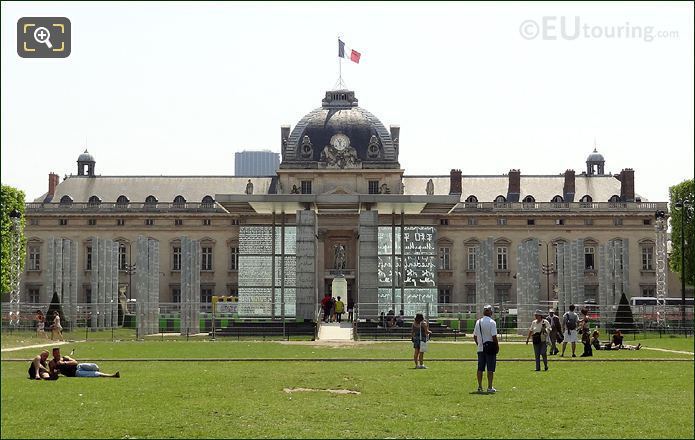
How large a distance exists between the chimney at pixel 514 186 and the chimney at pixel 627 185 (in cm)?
831

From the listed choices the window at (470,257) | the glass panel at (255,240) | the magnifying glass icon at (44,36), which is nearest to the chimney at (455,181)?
the window at (470,257)

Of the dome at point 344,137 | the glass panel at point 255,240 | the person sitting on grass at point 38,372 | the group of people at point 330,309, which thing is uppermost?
the dome at point 344,137

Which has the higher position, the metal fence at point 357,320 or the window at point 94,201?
the window at point 94,201

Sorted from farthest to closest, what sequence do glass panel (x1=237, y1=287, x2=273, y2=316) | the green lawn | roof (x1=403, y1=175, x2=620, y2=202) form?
roof (x1=403, y1=175, x2=620, y2=202), glass panel (x1=237, y1=287, x2=273, y2=316), the green lawn

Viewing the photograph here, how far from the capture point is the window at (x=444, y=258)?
88938 mm

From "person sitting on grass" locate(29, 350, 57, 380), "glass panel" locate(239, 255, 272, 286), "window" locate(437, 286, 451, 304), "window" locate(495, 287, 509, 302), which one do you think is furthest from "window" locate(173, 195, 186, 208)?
"person sitting on grass" locate(29, 350, 57, 380)

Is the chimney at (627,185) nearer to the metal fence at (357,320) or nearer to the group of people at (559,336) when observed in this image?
the metal fence at (357,320)

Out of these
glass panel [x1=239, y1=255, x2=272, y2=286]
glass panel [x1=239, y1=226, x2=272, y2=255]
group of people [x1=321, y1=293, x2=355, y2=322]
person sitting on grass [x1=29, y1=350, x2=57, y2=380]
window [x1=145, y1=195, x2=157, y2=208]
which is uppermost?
window [x1=145, y1=195, x2=157, y2=208]

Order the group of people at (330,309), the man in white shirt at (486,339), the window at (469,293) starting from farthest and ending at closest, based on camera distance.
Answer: the window at (469,293) → the group of people at (330,309) → the man in white shirt at (486,339)

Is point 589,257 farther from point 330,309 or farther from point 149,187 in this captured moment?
point 330,309

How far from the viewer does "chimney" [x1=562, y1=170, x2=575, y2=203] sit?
293 feet

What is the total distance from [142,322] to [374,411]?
2953 centimetres

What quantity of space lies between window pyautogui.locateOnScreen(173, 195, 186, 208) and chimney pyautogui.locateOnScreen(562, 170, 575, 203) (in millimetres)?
30933

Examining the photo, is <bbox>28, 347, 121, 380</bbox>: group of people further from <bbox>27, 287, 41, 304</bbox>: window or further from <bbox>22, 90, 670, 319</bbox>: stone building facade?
<bbox>27, 287, 41, 304</bbox>: window
